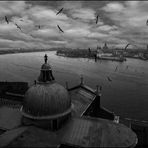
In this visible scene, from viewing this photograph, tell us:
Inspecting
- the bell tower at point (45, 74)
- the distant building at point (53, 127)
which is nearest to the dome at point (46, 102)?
the distant building at point (53, 127)

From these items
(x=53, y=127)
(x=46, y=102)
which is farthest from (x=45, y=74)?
(x=53, y=127)

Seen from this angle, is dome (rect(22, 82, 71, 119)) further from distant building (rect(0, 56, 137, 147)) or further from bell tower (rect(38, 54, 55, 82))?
bell tower (rect(38, 54, 55, 82))

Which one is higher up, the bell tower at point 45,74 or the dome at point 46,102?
the bell tower at point 45,74

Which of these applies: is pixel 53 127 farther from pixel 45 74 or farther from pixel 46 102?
pixel 45 74

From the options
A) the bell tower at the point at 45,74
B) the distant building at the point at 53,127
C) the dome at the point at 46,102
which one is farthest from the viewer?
the bell tower at the point at 45,74

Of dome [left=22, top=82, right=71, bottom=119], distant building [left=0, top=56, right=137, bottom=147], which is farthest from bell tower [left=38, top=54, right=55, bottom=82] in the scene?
dome [left=22, top=82, right=71, bottom=119]

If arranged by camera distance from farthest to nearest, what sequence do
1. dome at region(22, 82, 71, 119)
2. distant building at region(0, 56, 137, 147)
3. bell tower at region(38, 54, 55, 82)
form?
bell tower at region(38, 54, 55, 82) < dome at region(22, 82, 71, 119) < distant building at region(0, 56, 137, 147)

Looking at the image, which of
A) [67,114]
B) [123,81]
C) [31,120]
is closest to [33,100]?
[31,120]

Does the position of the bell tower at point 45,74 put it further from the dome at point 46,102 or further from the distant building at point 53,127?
the dome at point 46,102

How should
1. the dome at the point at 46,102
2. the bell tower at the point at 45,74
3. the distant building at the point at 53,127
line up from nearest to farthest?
the distant building at the point at 53,127, the dome at the point at 46,102, the bell tower at the point at 45,74

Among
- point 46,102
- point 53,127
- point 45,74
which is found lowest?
point 53,127
